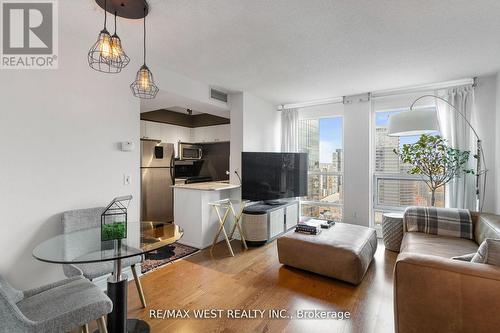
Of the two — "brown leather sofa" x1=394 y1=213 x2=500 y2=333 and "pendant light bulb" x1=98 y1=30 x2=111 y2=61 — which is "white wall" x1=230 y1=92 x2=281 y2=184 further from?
"brown leather sofa" x1=394 y1=213 x2=500 y2=333

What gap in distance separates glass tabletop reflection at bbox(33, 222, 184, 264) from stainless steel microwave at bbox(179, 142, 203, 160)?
3.52 m

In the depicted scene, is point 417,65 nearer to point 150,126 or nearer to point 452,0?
point 452,0

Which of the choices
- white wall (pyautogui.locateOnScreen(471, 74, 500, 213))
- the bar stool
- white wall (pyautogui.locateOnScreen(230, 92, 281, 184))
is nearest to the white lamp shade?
white wall (pyautogui.locateOnScreen(471, 74, 500, 213))

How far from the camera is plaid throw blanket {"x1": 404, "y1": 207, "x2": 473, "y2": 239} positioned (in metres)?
3.02

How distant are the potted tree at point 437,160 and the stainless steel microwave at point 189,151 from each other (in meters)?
4.32

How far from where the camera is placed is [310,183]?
5.30m

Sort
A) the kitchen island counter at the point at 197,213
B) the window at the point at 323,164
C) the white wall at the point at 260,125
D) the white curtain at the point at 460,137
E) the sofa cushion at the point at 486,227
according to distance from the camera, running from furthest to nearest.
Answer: the window at the point at 323,164 < the white wall at the point at 260,125 < the kitchen island counter at the point at 197,213 < the white curtain at the point at 460,137 < the sofa cushion at the point at 486,227

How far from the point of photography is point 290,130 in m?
5.28

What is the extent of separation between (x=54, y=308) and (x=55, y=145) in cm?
149

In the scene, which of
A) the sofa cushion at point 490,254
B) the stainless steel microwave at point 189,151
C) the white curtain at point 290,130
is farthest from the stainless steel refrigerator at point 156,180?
the sofa cushion at point 490,254

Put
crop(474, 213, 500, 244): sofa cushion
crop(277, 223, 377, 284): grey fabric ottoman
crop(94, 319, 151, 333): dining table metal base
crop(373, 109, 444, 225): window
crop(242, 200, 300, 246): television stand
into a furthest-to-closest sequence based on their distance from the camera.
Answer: crop(373, 109, 444, 225): window → crop(242, 200, 300, 246): television stand → crop(277, 223, 377, 284): grey fabric ottoman → crop(474, 213, 500, 244): sofa cushion → crop(94, 319, 151, 333): dining table metal base

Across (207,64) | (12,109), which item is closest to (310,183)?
(207,64)

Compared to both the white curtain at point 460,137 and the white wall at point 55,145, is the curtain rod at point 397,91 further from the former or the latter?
the white wall at point 55,145

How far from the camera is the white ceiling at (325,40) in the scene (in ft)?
6.50
